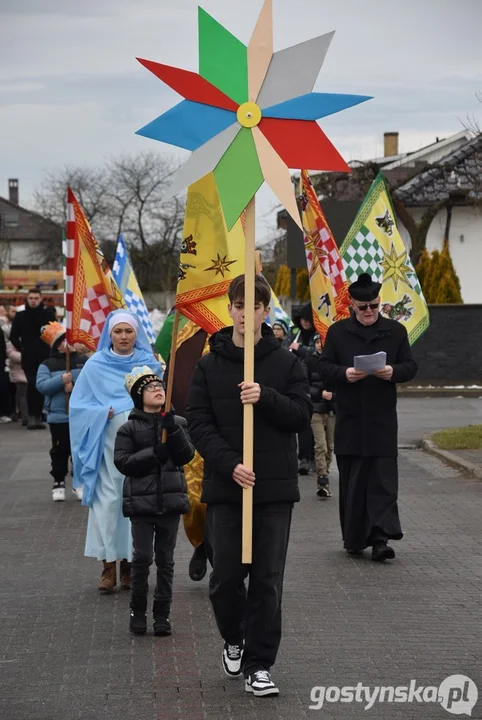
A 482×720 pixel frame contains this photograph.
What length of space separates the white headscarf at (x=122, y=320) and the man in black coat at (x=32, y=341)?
13.5 m

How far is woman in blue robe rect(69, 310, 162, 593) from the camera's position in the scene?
8586mm

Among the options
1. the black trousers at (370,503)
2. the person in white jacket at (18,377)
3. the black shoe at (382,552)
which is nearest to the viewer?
the black shoe at (382,552)

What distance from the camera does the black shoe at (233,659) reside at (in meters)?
6.34

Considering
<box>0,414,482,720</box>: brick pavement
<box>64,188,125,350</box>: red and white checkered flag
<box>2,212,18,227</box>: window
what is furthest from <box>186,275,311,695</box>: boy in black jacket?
<box>2,212,18,227</box>: window

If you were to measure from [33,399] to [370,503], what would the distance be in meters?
13.5

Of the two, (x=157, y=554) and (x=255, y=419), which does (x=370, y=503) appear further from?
(x=255, y=419)

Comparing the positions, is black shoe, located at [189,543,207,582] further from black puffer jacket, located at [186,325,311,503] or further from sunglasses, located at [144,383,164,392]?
black puffer jacket, located at [186,325,311,503]

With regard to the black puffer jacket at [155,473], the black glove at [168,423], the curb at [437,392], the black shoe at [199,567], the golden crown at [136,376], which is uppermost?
the golden crown at [136,376]

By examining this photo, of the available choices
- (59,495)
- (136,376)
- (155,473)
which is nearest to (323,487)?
(59,495)

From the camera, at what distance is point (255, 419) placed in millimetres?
6145

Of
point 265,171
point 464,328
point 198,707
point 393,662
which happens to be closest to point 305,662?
point 393,662

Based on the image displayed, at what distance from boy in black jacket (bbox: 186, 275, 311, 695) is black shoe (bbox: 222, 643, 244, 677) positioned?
7 cm

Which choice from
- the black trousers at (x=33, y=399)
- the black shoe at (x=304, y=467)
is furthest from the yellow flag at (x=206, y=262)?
the black trousers at (x=33, y=399)

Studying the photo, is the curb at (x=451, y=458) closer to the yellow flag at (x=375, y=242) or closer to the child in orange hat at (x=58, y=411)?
the yellow flag at (x=375, y=242)
